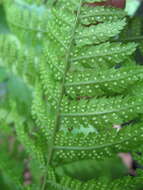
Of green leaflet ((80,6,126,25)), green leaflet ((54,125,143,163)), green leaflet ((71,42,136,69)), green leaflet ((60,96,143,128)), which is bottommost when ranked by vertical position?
green leaflet ((54,125,143,163))

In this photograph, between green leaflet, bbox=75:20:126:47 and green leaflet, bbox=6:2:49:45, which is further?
green leaflet, bbox=6:2:49:45

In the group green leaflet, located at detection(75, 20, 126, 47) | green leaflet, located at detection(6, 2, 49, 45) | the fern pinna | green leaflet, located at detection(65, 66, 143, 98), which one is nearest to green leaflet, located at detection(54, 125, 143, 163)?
the fern pinna

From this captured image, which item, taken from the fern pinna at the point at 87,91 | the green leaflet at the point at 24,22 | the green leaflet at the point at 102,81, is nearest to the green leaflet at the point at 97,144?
the fern pinna at the point at 87,91

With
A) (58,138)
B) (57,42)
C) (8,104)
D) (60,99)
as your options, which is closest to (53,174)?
(58,138)

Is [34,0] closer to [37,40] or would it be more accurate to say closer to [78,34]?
[37,40]

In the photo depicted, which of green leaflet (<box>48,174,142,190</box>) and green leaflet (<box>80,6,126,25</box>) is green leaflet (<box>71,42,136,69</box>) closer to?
green leaflet (<box>80,6,126,25</box>)

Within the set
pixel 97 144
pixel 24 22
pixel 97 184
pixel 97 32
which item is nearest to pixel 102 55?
pixel 97 32

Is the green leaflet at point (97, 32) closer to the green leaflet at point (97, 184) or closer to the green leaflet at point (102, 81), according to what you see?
the green leaflet at point (102, 81)

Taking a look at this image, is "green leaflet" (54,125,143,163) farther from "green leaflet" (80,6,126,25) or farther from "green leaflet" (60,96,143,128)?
"green leaflet" (80,6,126,25)

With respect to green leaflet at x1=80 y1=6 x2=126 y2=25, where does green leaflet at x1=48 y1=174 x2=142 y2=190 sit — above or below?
below
